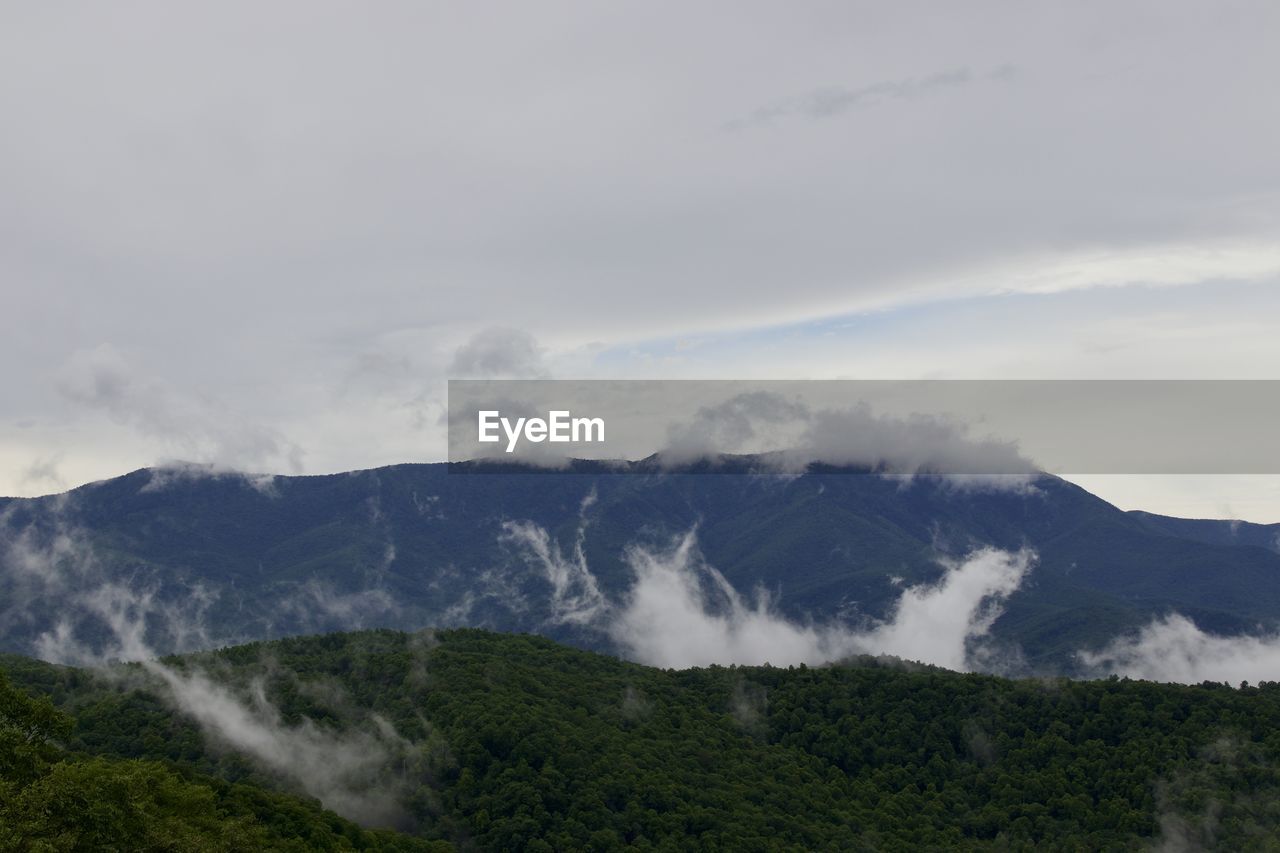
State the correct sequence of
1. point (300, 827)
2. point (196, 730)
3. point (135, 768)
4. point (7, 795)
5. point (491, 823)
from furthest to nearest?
point (196, 730)
point (491, 823)
point (300, 827)
point (135, 768)
point (7, 795)

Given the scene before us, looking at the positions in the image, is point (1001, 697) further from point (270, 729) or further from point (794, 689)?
point (270, 729)

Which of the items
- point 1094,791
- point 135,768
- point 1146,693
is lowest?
point 1094,791

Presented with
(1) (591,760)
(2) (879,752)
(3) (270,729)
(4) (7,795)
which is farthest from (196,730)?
(2) (879,752)

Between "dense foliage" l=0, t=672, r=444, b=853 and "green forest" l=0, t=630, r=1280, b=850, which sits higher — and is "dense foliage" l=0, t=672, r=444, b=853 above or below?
above

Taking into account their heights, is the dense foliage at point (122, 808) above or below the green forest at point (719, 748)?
above

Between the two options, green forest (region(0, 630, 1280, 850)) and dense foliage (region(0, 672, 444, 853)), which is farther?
green forest (region(0, 630, 1280, 850))

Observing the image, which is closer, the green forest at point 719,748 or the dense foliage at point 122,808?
the dense foliage at point 122,808

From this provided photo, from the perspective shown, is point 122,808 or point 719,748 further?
point 719,748

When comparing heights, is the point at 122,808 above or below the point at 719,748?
above
